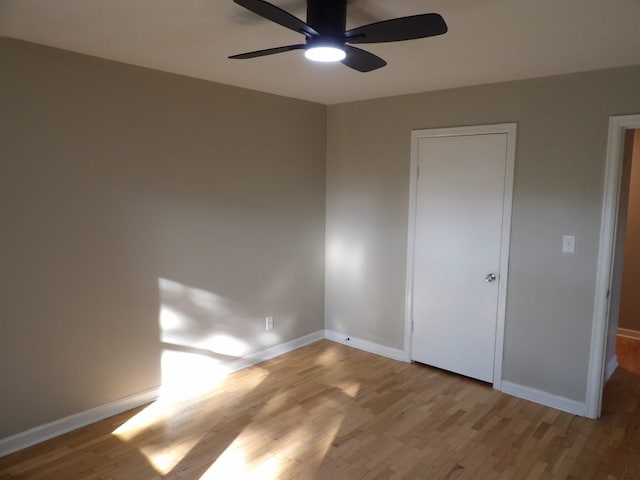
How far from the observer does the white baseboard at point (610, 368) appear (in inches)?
152

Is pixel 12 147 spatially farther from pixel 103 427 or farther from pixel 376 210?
pixel 376 210

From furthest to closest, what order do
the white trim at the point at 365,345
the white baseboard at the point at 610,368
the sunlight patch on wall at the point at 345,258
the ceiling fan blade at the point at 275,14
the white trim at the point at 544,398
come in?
the sunlight patch on wall at the point at 345,258 < the white trim at the point at 365,345 < the white baseboard at the point at 610,368 < the white trim at the point at 544,398 < the ceiling fan blade at the point at 275,14

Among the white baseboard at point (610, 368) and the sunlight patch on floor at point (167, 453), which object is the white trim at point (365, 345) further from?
the sunlight patch on floor at point (167, 453)

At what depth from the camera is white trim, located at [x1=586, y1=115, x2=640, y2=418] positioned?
3.01 m

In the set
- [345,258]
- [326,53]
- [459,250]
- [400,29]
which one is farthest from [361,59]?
[345,258]

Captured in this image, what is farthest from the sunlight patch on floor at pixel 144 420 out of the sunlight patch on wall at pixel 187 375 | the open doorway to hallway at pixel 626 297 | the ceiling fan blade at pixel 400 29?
the open doorway to hallway at pixel 626 297

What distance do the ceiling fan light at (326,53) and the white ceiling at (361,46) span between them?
213 mm

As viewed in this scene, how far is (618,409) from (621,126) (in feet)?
6.62

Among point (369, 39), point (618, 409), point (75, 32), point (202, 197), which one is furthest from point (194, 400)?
point (618, 409)

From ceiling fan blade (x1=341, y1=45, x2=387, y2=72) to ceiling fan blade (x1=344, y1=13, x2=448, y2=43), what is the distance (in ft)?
0.47

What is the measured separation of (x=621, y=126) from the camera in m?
2.98

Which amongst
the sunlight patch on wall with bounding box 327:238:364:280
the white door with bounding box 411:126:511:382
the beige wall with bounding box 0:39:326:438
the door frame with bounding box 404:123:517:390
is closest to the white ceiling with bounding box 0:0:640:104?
the beige wall with bounding box 0:39:326:438

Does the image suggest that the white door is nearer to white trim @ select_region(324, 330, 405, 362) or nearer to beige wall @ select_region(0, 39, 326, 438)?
white trim @ select_region(324, 330, 405, 362)

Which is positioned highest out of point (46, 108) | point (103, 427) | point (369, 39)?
point (369, 39)
